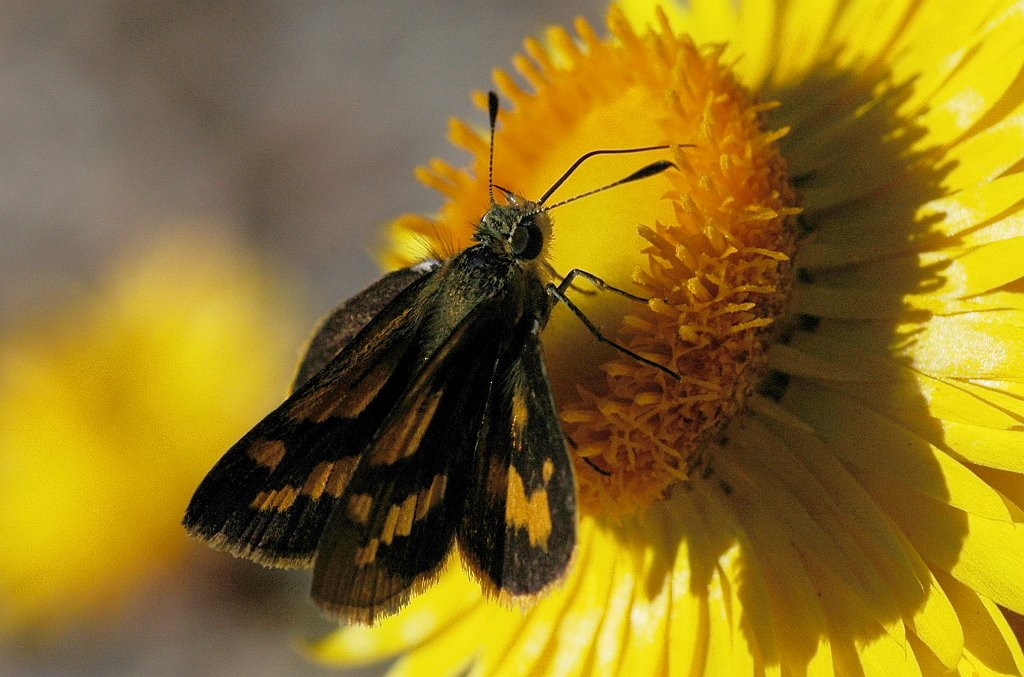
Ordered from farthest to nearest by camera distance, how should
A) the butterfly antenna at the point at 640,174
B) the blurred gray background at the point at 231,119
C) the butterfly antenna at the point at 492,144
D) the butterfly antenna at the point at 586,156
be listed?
the blurred gray background at the point at 231,119 → the butterfly antenna at the point at 492,144 → the butterfly antenna at the point at 586,156 → the butterfly antenna at the point at 640,174

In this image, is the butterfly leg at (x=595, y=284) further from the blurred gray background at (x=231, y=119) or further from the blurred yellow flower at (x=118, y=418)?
the blurred gray background at (x=231, y=119)

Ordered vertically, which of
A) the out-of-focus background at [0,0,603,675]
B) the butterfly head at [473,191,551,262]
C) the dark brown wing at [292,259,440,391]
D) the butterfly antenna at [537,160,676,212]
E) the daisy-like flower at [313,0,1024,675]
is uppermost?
the out-of-focus background at [0,0,603,675]

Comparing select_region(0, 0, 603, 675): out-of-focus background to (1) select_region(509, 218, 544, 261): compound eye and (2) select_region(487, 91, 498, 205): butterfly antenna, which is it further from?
(1) select_region(509, 218, 544, 261): compound eye

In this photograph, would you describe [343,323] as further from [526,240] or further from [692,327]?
[692,327]

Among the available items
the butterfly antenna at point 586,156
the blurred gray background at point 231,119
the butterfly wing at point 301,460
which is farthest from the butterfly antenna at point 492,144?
the blurred gray background at point 231,119

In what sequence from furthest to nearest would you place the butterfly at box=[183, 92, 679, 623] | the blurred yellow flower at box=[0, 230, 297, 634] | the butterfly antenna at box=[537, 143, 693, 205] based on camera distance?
1. the blurred yellow flower at box=[0, 230, 297, 634]
2. the butterfly antenna at box=[537, 143, 693, 205]
3. the butterfly at box=[183, 92, 679, 623]

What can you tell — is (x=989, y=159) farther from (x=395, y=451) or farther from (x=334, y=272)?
(x=334, y=272)

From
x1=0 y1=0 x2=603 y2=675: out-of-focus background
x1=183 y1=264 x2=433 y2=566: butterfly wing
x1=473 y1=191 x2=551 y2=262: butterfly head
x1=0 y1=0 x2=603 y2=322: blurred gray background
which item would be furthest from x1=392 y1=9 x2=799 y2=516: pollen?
x1=0 y1=0 x2=603 y2=322: blurred gray background
